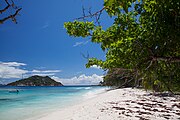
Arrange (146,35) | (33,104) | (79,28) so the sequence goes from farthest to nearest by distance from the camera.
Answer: (33,104), (79,28), (146,35)

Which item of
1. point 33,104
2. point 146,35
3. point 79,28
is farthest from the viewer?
point 33,104

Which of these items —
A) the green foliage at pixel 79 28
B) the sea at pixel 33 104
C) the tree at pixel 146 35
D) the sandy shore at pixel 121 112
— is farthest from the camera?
the sea at pixel 33 104

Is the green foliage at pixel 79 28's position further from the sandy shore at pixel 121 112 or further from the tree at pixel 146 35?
the sandy shore at pixel 121 112

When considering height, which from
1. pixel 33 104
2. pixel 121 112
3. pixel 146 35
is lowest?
pixel 121 112

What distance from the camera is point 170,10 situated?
4348 mm

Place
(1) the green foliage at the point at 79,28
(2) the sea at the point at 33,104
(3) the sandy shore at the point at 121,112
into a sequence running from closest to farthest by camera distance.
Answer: (1) the green foliage at the point at 79,28
(3) the sandy shore at the point at 121,112
(2) the sea at the point at 33,104

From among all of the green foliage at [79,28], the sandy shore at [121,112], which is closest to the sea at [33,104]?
the sandy shore at [121,112]

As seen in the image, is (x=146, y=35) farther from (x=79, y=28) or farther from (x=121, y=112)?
(x=121, y=112)

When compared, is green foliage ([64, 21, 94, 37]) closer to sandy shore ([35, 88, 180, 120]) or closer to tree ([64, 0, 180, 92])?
tree ([64, 0, 180, 92])

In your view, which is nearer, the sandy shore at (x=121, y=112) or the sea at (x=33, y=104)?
the sandy shore at (x=121, y=112)

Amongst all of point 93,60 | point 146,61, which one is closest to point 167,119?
point 93,60

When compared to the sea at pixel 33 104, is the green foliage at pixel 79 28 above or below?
above

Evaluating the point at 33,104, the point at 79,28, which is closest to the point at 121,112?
the point at 79,28

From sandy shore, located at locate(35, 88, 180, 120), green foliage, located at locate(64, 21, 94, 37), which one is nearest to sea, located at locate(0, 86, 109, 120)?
sandy shore, located at locate(35, 88, 180, 120)
